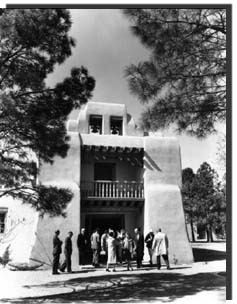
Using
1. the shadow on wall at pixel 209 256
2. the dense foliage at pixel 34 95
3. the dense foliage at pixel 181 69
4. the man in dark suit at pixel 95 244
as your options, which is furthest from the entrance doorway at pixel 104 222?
the dense foliage at pixel 181 69

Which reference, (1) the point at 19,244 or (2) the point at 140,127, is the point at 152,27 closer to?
(2) the point at 140,127

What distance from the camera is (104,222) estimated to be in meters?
14.6

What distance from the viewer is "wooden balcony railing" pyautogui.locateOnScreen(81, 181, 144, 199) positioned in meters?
13.6

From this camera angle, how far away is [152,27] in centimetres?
693

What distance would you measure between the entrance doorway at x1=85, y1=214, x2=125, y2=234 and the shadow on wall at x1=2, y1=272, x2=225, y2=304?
14.8 ft

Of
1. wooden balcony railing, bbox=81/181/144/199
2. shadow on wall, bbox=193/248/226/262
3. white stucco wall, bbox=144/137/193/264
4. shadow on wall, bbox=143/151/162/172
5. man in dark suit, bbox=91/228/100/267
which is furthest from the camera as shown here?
shadow on wall, bbox=143/151/162/172

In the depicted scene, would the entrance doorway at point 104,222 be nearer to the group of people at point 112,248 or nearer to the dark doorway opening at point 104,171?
the group of people at point 112,248

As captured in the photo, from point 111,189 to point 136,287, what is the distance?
634cm

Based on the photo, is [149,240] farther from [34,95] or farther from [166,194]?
[34,95]

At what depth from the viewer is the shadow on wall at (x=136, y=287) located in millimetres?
6996

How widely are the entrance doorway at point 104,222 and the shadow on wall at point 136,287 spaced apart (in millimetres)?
4514

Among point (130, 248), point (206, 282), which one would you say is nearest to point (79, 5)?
point (206, 282)

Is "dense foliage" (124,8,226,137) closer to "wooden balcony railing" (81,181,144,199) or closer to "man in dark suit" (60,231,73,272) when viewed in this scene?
"man in dark suit" (60,231,73,272)

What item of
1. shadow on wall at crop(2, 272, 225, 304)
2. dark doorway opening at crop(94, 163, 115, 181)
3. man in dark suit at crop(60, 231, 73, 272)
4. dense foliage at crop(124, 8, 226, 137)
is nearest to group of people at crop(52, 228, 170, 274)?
man in dark suit at crop(60, 231, 73, 272)
